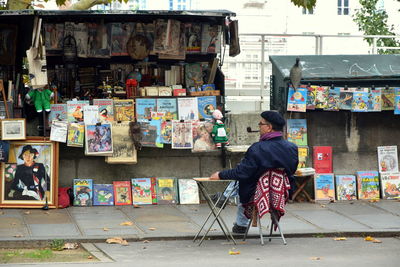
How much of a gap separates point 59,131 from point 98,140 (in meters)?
0.62

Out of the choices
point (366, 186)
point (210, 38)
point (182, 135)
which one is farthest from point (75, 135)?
point (366, 186)

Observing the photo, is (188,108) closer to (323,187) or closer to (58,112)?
(58,112)

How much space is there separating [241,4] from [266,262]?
3469 cm

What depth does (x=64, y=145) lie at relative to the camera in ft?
43.6

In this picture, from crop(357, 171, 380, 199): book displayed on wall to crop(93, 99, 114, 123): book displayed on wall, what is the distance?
14.2 ft

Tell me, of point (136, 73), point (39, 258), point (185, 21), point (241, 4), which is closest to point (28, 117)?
point (136, 73)

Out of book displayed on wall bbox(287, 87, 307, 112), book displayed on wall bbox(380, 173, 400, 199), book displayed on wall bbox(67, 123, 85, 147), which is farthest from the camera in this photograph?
book displayed on wall bbox(380, 173, 400, 199)

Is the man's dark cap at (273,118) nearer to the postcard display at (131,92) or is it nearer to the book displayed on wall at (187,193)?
the postcard display at (131,92)

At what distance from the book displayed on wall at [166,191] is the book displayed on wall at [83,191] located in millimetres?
1087

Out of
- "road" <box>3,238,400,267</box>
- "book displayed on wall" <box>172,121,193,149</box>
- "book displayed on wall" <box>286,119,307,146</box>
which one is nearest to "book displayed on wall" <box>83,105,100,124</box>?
"book displayed on wall" <box>172,121,193,149</box>

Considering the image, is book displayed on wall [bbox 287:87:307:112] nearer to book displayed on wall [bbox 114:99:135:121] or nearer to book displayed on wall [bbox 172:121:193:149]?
book displayed on wall [bbox 172:121:193:149]

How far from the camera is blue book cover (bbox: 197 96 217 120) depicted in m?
13.5

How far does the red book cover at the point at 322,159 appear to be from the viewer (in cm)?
1413

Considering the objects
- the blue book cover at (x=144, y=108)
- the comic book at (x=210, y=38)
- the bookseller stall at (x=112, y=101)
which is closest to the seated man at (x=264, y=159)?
the bookseller stall at (x=112, y=101)
